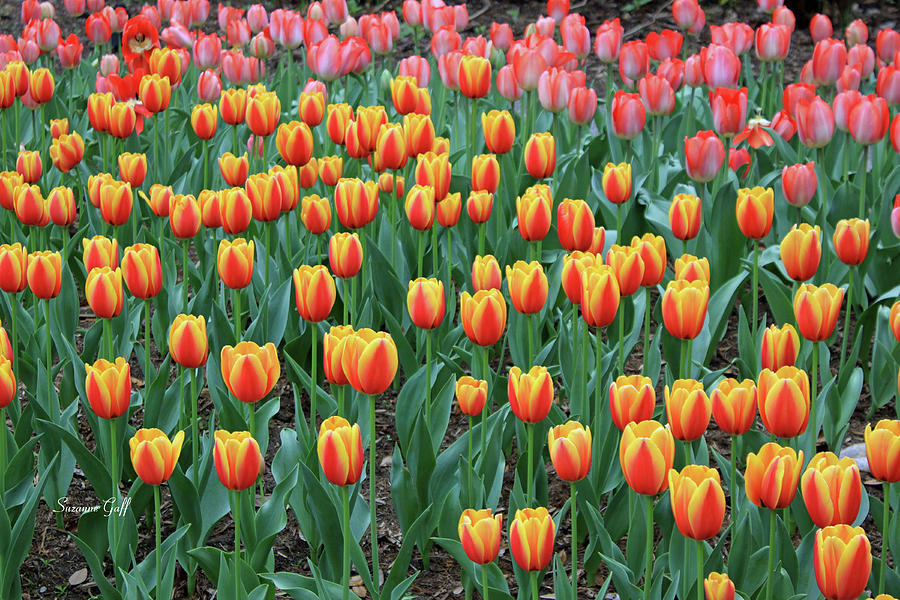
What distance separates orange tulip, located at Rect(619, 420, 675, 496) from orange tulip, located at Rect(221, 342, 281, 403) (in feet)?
2.06

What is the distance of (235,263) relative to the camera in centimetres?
223

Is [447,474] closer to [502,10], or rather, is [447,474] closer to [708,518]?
[708,518]

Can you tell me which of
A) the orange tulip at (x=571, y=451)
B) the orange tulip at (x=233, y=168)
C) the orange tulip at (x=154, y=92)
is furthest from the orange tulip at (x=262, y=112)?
the orange tulip at (x=571, y=451)

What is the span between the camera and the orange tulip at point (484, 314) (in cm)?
191

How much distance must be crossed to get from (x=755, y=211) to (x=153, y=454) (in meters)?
1.39

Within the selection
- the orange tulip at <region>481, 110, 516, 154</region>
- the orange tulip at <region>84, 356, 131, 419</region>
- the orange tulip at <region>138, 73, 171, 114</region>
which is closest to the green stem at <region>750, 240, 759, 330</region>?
the orange tulip at <region>481, 110, 516, 154</region>

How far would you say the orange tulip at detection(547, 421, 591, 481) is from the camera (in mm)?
1658

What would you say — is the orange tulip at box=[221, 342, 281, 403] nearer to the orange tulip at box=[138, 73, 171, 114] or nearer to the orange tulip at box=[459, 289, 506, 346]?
the orange tulip at box=[459, 289, 506, 346]

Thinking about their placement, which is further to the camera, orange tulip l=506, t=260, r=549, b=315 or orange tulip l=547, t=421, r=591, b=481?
orange tulip l=506, t=260, r=549, b=315

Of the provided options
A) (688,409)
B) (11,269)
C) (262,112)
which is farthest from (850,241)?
(11,269)

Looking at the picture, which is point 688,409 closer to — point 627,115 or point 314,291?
point 314,291

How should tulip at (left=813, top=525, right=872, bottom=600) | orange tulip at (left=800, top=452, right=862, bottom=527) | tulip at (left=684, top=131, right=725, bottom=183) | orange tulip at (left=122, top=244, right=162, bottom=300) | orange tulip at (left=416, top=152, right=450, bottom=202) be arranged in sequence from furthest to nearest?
1. tulip at (left=684, top=131, right=725, bottom=183)
2. orange tulip at (left=416, top=152, right=450, bottom=202)
3. orange tulip at (left=122, top=244, right=162, bottom=300)
4. orange tulip at (left=800, top=452, right=862, bottom=527)
5. tulip at (left=813, top=525, right=872, bottom=600)

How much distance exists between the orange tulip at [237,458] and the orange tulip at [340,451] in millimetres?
113

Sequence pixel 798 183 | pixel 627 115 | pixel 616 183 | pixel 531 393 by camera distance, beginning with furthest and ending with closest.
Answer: pixel 627 115 < pixel 798 183 < pixel 616 183 < pixel 531 393
